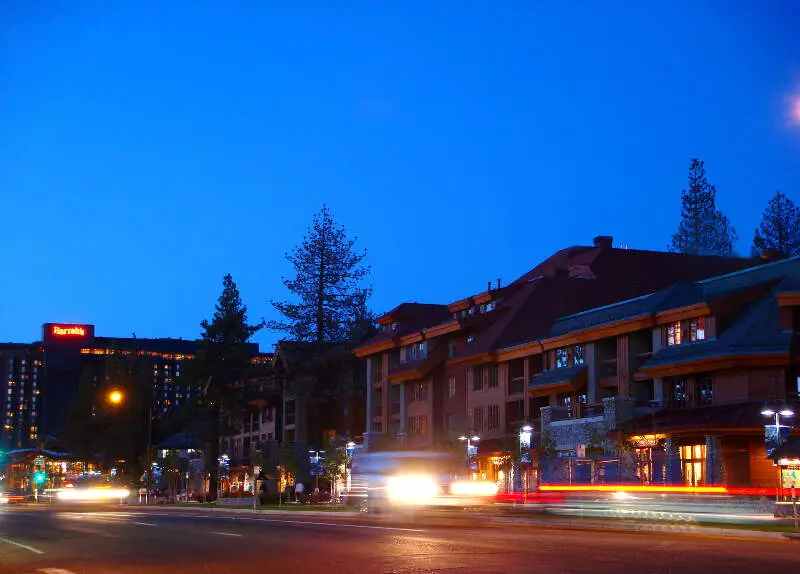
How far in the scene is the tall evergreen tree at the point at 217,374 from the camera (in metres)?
84.8

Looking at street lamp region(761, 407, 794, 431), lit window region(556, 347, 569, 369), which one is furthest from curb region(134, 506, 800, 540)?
lit window region(556, 347, 569, 369)

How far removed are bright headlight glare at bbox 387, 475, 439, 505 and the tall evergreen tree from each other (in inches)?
1935

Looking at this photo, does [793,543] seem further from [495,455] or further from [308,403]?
[308,403]

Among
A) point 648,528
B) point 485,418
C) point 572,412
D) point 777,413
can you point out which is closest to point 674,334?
point 572,412

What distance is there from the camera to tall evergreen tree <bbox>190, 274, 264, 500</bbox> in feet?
278

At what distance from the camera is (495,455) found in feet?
205

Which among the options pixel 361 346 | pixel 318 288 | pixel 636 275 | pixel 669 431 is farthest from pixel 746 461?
pixel 318 288

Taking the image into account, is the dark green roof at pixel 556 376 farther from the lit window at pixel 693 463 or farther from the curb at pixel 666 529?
the curb at pixel 666 529

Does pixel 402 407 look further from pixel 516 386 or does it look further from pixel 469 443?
pixel 469 443

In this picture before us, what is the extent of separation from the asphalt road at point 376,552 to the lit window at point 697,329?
25606 mm

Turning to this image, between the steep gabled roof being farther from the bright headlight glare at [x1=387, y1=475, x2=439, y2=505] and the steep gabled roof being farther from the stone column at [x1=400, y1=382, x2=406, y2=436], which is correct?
the bright headlight glare at [x1=387, y1=475, x2=439, y2=505]

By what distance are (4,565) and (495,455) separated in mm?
45333

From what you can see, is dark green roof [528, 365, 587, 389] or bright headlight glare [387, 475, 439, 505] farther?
dark green roof [528, 365, 587, 389]

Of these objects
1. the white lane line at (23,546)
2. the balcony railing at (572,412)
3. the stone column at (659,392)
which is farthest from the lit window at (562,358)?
the white lane line at (23,546)
